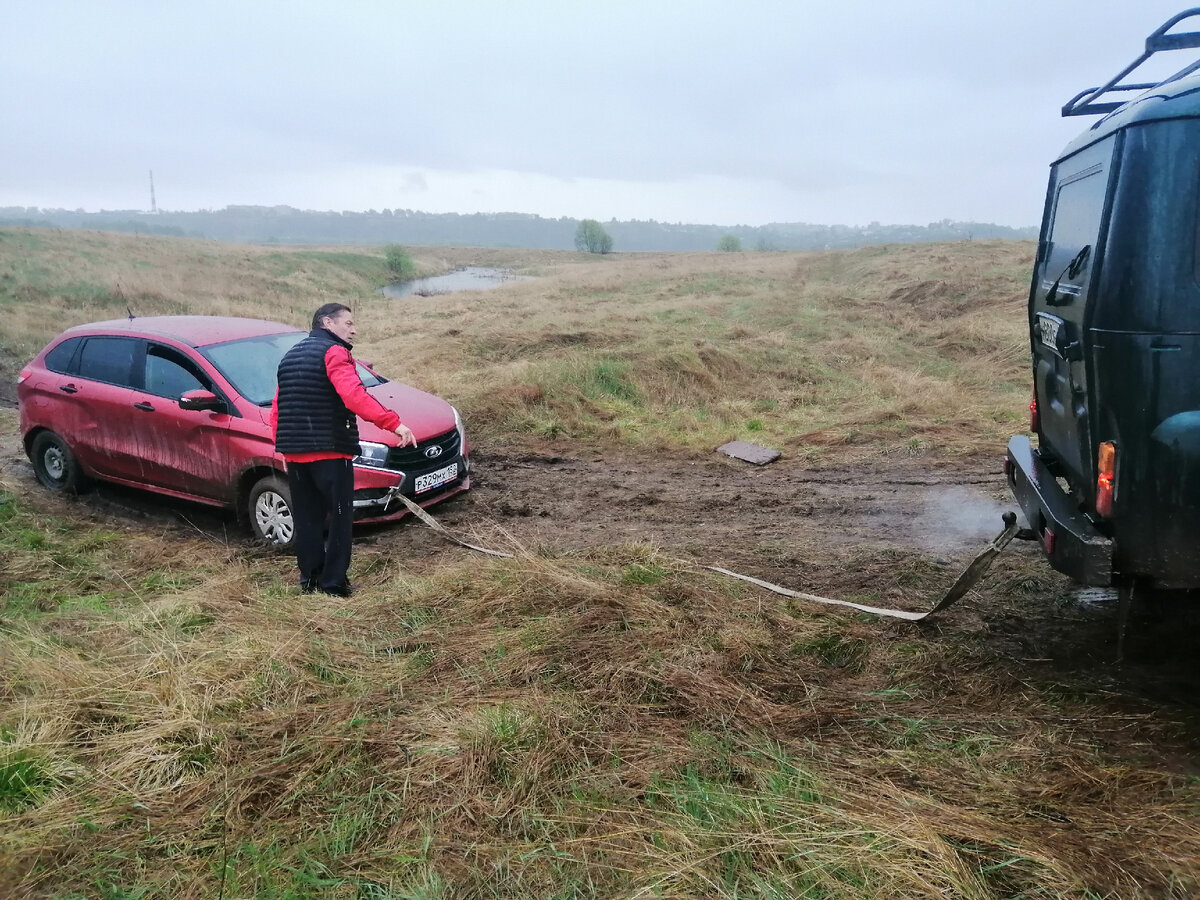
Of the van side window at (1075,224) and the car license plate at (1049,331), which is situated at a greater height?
the van side window at (1075,224)

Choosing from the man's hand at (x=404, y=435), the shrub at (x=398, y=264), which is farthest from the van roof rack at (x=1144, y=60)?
the shrub at (x=398, y=264)

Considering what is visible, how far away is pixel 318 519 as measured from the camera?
16.4ft

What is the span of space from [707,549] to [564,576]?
4.82 feet

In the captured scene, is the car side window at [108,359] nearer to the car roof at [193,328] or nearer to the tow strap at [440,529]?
the car roof at [193,328]

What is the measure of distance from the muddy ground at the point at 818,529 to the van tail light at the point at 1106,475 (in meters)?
0.97

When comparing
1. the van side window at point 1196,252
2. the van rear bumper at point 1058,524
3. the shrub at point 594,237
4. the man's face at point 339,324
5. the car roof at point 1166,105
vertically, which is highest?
the shrub at point 594,237

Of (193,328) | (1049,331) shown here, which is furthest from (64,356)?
(1049,331)

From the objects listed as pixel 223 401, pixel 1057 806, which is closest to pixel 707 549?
pixel 1057 806

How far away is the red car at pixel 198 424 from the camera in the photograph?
5.95 meters

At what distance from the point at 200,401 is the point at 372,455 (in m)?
1.34

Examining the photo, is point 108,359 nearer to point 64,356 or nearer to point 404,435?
point 64,356

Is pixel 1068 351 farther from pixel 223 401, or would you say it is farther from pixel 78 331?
pixel 78 331

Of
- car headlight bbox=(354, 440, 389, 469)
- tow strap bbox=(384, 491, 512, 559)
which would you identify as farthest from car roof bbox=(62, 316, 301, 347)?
tow strap bbox=(384, 491, 512, 559)

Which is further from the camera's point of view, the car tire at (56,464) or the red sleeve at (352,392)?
the car tire at (56,464)
